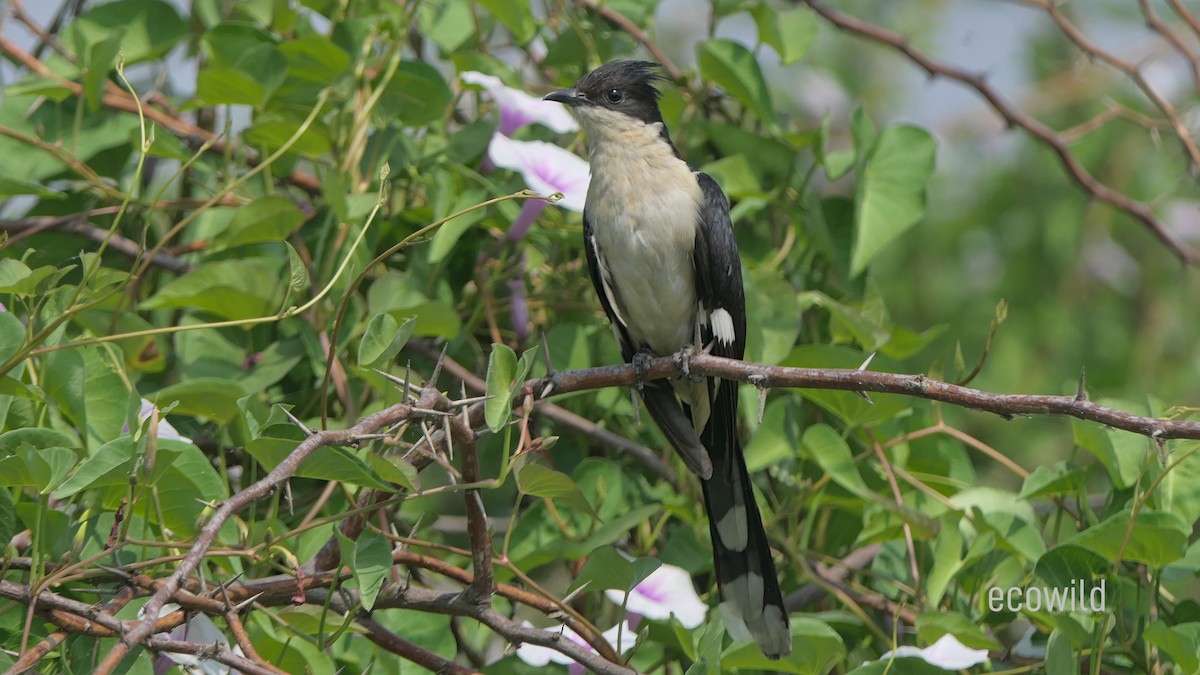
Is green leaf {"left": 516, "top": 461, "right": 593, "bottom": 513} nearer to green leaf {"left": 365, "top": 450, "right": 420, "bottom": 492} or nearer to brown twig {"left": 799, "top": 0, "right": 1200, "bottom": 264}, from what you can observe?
green leaf {"left": 365, "top": 450, "right": 420, "bottom": 492}

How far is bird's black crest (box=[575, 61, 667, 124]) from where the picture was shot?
11.4ft

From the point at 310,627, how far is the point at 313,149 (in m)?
1.36

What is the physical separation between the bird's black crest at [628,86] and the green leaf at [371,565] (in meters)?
1.82

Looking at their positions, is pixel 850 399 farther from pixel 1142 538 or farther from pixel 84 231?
pixel 84 231

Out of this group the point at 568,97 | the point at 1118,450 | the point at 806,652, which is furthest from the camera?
the point at 568,97

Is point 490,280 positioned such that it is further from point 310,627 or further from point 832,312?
point 310,627

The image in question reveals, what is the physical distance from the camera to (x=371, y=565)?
1940mm

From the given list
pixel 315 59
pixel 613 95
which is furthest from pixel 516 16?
pixel 315 59

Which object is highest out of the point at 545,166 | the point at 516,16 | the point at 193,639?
the point at 516,16

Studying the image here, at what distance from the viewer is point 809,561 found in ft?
9.97

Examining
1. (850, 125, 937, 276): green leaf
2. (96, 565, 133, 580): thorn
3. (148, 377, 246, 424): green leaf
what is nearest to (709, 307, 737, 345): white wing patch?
(850, 125, 937, 276): green leaf

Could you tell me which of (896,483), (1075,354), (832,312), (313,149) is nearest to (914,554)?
(896,483)

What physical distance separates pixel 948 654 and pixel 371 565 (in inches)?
46.3

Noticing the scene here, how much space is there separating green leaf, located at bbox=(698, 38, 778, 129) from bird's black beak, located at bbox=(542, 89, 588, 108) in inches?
13.9
